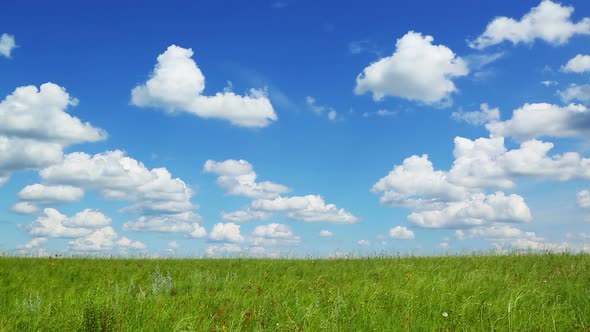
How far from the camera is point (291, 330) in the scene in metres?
8.87

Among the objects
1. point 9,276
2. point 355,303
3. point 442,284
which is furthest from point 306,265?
point 9,276

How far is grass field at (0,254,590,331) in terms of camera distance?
923cm

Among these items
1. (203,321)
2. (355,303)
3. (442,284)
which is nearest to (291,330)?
(203,321)

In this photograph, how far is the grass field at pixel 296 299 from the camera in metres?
9.23

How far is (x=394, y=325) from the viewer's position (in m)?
9.43

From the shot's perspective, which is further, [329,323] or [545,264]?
[545,264]

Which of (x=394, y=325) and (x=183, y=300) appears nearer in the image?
(x=394, y=325)

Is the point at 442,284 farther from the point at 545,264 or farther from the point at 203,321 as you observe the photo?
the point at 545,264

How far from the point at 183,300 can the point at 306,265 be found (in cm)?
842

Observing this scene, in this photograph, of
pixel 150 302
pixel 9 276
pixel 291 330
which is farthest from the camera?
pixel 9 276

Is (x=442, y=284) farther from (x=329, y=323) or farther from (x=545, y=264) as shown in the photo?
(x=545, y=264)

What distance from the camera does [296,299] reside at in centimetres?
1070

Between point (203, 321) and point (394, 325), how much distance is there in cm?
338

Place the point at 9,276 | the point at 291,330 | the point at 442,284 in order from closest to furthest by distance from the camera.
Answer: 1. the point at 291,330
2. the point at 442,284
3. the point at 9,276
